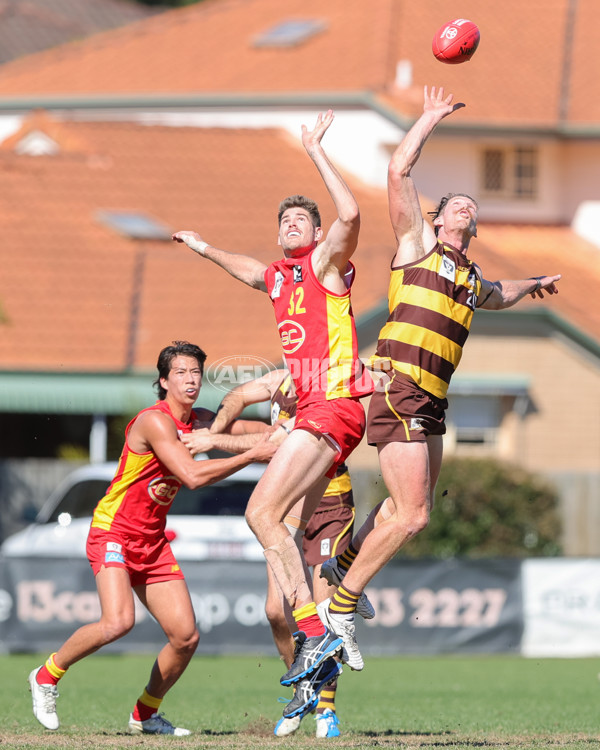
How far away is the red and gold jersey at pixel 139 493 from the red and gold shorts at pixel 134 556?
57mm

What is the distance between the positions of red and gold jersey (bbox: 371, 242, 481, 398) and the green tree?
12.0 metres

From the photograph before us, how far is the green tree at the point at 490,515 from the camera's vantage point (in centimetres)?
2061

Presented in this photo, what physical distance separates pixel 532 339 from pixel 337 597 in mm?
14797

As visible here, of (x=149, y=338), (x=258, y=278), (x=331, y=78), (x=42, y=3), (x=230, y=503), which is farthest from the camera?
(x=42, y=3)

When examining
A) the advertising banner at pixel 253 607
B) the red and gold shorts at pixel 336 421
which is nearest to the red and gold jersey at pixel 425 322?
the red and gold shorts at pixel 336 421

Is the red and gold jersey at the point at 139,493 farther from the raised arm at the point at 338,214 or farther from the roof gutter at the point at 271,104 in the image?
the roof gutter at the point at 271,104

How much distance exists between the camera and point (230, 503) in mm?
16062

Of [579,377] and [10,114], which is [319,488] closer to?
[579,377]

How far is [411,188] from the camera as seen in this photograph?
27.3ft

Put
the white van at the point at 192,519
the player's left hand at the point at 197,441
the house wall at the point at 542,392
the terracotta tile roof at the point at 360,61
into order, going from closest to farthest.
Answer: the player's left hand at the point at 197,441 → the white van at the point at 192,519 → the house wall at the point at 542,392 → the terracotta tile roof at the point at 360,61

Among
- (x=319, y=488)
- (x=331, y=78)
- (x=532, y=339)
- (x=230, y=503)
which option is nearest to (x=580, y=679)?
(x=230, y=503)

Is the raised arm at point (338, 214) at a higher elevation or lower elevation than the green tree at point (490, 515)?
higher

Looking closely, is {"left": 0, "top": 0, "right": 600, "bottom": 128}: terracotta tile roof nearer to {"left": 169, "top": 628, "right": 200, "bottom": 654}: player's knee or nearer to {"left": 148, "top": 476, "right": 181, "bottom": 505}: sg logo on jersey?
{"left": 148, "top": 476, "right": 181, "bottom": 505}: sg logo on jersey

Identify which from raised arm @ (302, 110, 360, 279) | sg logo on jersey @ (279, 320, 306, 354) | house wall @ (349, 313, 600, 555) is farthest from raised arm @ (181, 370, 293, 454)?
house wall @ (349, 313, 600, 555)
